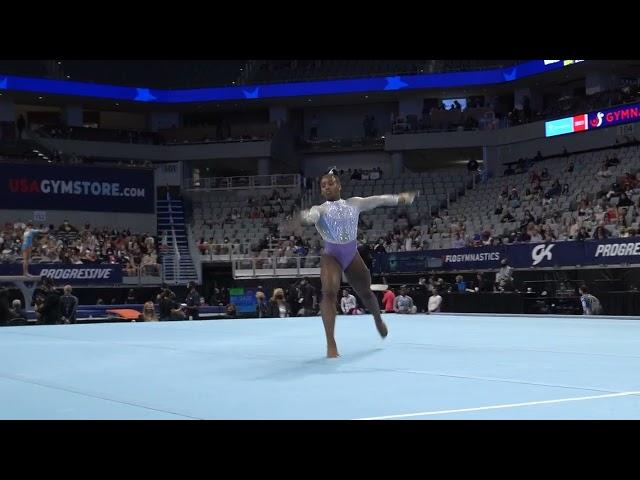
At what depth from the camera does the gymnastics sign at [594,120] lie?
Result: 120 ft

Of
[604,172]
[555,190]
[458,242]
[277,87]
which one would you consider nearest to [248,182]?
[277,87]

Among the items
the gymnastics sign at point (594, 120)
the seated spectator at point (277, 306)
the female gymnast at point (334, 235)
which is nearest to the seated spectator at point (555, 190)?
the gymnastics sign at point (594, 120)

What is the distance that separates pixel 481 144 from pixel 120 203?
20.0 m

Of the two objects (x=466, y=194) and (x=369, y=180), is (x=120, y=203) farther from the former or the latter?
(x=466, y=194)

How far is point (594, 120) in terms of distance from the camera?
127 feet

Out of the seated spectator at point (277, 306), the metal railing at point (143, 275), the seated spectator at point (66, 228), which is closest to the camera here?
the seated spectator at point (277, 306)

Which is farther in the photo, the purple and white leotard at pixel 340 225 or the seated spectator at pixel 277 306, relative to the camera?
the seated spectator at pixel 277 306

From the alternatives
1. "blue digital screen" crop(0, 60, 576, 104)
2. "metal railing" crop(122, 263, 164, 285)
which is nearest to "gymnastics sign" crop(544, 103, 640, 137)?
"blue digital screen" crop(0, 60, 576, 104)

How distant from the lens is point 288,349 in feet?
34.1

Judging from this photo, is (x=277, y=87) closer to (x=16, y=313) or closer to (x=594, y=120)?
(x=594, y=120)

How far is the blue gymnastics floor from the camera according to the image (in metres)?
4.99

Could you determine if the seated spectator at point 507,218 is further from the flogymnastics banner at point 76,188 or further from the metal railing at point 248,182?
the flogymnastics banner at point 76,188

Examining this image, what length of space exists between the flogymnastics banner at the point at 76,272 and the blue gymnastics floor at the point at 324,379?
1713cm
